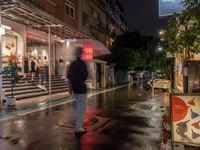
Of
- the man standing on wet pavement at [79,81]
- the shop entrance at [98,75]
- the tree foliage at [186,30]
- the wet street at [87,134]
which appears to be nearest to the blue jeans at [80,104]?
the man standing on wet pavement at [79,81]

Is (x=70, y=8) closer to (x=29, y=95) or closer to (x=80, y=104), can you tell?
(x=29, y=95)

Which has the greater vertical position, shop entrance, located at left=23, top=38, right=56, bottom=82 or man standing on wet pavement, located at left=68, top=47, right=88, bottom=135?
shop entrance, located at left=23, top=38, right=56, bottom=82

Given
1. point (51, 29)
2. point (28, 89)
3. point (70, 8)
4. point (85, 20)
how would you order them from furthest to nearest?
point (85, 20) < point (70, 8) < point (51, 29) < point (28, 89)

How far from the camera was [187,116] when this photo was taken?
5.78 metres

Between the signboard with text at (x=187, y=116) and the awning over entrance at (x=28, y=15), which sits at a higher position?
the awning over entrance at (x=28, y=15)

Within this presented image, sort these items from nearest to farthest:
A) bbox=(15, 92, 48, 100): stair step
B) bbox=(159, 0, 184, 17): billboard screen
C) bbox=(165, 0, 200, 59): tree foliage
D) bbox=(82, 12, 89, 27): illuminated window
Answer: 1. bbox=(165, 0, 200, 59): tree foliage
2. bbox=(15, 92, 48, 100): stair step
3. bbox=(159, 0, 184, 17): billboard screen
4. bbox=(82, 12, 89, 27): illuminated window

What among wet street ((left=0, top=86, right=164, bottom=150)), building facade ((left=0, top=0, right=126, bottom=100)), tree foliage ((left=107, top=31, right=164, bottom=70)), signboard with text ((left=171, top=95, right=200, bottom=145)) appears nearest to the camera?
signboard with text ((left=171, top=95, right=200, bottom=145))

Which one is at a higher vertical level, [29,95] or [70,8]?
[70,8]

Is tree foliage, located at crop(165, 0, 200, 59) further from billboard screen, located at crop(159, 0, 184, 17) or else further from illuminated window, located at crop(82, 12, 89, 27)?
illuminated window, located at crop(82, 12, 89, 27)

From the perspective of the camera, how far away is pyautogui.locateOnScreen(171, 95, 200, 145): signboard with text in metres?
5.74

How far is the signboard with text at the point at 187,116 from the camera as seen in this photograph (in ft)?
18.8

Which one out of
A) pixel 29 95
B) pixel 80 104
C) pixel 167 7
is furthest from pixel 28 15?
pixel 80 104

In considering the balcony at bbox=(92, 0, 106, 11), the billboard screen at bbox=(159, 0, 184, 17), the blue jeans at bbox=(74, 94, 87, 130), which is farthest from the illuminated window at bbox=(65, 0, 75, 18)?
the blue jeans at bbox=(74, 94, 87, 130)

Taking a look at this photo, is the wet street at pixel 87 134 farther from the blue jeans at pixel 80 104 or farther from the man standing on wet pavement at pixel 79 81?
the man standing on wet pavement at pixel 79 81
